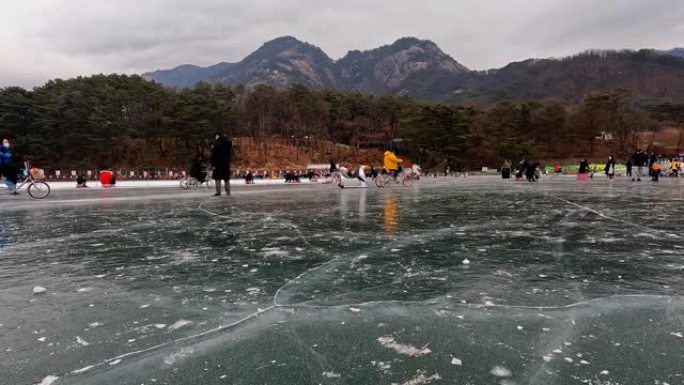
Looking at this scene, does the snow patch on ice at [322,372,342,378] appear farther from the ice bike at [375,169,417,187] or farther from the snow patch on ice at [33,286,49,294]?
the ice bike at [375,169,417,187]

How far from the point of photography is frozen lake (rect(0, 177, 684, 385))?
7.64ft

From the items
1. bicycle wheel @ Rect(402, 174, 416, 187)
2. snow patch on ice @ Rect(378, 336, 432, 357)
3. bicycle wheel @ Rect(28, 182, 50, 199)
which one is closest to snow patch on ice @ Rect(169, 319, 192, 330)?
A: snow patch on ice @ Rect(378, 336, 432, 357)

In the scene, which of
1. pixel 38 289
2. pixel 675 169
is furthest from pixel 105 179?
pixel 675 169

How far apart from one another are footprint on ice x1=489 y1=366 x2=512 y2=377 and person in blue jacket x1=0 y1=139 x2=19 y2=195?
15901mm

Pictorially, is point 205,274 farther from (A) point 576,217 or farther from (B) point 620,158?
(B) point 620,158

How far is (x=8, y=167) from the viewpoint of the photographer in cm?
1429

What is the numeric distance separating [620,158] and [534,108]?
724 inches

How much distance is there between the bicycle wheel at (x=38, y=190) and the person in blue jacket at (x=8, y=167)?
496 mm

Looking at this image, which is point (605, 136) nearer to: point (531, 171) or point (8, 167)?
point (531, 171)

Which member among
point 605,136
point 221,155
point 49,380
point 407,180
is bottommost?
point 49,380

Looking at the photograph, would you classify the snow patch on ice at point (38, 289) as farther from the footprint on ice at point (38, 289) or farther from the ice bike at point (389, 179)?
the ice bike at point (389, 179)

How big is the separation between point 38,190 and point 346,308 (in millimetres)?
16864

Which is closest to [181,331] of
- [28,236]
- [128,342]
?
[128,342]

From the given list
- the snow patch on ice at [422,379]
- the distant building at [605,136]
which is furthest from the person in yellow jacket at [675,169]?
the distant building at [605,136]
